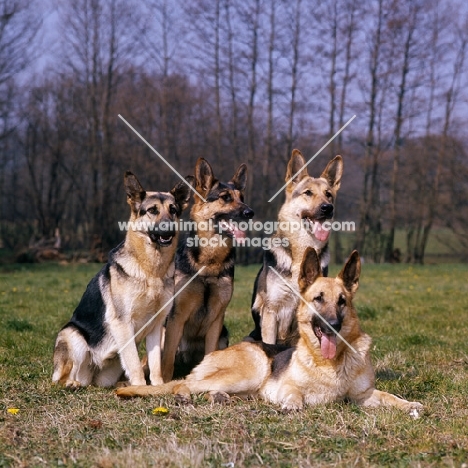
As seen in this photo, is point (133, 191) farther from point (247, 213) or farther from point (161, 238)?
point (247, 213)

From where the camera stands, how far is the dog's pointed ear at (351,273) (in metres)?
5.68

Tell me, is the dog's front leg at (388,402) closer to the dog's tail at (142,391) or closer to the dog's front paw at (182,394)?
the dog's front paw at (182,394)

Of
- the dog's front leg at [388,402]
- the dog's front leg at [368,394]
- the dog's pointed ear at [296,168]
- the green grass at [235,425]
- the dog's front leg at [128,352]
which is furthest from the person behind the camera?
the dog's pointed ear at [296,168]

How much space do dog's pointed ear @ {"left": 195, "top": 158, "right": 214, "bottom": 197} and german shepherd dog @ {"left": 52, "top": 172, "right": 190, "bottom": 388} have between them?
729 millimetres

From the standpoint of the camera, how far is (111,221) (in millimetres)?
32531

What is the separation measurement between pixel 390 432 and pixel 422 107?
29.0m

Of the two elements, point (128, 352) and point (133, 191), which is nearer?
point (128, 352)

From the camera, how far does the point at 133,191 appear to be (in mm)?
6582

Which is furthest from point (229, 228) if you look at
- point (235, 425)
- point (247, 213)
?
point (235, 425)

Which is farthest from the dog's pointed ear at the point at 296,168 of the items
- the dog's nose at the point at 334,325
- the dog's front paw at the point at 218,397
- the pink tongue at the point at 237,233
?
the dog's front paw at the point at 218,397

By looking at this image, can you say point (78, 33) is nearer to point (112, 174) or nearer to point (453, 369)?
point (112, 174)

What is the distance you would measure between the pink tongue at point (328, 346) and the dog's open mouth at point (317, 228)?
1.89m

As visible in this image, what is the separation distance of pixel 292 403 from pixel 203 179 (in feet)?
10.4

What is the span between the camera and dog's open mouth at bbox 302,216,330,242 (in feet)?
23.2
